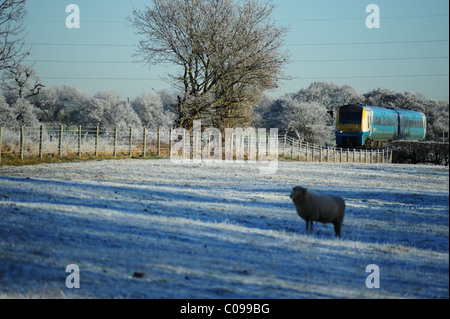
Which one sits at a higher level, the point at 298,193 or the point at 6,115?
the point at 6,115

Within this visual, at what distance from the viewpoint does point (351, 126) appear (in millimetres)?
38812

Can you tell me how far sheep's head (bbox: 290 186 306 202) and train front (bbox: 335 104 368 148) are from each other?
1204 inches

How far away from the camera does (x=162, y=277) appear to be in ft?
18.9

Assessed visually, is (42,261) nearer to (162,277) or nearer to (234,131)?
(162,277)

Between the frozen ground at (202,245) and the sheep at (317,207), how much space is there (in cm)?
35

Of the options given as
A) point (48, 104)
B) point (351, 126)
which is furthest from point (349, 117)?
point (48, 104)

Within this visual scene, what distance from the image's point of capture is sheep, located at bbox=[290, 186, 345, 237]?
28.7 feet

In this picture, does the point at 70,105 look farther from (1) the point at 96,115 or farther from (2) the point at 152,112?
(2) the point at 152,112

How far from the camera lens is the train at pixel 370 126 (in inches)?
1502

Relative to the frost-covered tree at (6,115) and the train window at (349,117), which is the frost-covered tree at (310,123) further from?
the frost-covered tree at (6,115)

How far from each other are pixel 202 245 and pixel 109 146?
74.3 ft

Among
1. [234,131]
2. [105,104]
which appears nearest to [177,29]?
[234,131]

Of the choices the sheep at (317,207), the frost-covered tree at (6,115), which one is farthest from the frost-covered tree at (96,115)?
the sheep at (317,207)
